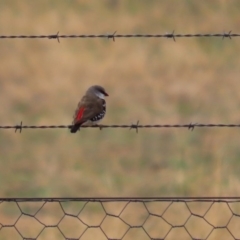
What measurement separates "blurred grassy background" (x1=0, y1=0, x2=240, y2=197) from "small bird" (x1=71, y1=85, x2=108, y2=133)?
2.44 meters

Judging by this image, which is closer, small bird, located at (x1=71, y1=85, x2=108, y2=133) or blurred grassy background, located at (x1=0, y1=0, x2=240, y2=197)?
small bird, located at (x1=71, y1=85, x2=108, y2=133)

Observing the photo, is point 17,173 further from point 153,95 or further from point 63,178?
point 153,95

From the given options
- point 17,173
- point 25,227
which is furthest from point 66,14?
point 25,227

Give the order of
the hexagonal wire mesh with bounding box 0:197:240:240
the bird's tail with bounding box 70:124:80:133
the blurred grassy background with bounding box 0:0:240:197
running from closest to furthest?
1. the bird's tail with bounding box 70:124:80:133
2. the hexagonal wire mesh with bounding box 0:197:240:240
3. the blurred grassy background with bounding box 0:0:240:197

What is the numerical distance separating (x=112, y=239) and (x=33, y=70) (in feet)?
21.1

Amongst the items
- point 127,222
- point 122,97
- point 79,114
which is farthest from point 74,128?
point 122,97

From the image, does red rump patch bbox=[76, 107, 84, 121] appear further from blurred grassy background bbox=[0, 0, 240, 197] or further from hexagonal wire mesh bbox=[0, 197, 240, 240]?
blurred grassy background bbox=[0, 0, 240, 197]

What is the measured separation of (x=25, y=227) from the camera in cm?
1045

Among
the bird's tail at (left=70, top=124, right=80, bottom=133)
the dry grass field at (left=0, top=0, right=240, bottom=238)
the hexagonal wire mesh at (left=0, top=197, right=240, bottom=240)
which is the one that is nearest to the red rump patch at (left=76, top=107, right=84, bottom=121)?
the bird's tail at (left=70, top=124, right=80, bottom=133)

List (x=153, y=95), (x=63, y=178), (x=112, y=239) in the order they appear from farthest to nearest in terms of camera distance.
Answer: (x=153, y=95)
(x=63, y=178)
(x=112, y=239)

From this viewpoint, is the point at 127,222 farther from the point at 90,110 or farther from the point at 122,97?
the point at 122,97

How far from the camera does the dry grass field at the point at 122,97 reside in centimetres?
1197

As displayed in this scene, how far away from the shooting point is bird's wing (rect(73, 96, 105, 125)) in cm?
872

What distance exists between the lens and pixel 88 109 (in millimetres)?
8852
